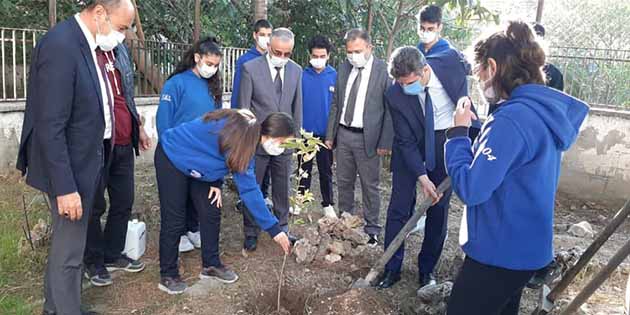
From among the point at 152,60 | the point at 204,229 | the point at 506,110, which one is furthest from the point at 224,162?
the point at 152,60

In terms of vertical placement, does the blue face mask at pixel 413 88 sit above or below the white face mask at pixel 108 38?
below

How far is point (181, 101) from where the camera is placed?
360cm

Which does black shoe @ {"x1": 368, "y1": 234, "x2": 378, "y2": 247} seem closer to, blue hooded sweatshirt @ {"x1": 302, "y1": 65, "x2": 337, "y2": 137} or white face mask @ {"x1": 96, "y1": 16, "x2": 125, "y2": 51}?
blue hooded sweatshirt @ {"x1": 302, "y1": 65, "x2": 337, "y2": 137}

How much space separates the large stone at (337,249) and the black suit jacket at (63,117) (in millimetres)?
1925

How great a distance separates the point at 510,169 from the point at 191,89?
2472 mm

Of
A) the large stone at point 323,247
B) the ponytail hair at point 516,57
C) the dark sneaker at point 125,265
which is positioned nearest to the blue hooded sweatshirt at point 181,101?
the dark sneaker at point 125,265

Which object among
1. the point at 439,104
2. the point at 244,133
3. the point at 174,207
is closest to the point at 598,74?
the point at 439,104

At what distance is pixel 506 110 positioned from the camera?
68.8 inches

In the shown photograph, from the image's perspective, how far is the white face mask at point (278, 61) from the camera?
4.01 meters

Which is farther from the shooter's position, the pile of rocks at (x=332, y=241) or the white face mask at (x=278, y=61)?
the white face mask at (x=278, y=61)

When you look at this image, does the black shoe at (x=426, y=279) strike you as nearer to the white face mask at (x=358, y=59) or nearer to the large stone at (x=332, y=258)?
the large stone at (x=332, y=258)

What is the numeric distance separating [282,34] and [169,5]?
17.5 ft

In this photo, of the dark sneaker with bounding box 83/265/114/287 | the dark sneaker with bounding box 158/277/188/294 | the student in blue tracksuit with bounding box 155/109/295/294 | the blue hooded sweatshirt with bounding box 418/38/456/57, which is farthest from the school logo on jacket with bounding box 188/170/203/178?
the blue hooded sweatshirt with bounding box 418/38/456/57

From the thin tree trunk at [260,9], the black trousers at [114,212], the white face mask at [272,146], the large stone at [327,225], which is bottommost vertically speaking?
the large stone at [327,225]
